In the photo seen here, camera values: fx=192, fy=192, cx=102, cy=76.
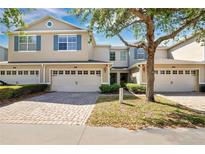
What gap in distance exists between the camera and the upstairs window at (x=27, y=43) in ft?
63.3

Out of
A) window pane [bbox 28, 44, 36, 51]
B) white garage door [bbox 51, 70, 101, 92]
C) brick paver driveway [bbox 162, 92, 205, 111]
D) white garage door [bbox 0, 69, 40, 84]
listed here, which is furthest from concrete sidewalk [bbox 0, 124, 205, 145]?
window pane [bbox 28, 44, 36, 51]

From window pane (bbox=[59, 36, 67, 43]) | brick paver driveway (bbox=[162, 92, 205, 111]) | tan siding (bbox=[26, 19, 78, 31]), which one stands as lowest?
brick paver driveway (bbox=[162, 92, 205, 111])

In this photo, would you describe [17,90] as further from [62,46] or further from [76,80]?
[62,46]

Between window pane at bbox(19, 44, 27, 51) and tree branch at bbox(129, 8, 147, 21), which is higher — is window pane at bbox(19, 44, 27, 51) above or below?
below

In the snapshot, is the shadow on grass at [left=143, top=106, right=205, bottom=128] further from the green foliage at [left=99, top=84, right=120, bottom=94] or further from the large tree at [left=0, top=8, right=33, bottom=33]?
the green foliage at [left=99, top=84, right=120, bottom=94]

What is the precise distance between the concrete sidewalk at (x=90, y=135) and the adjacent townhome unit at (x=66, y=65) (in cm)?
1240

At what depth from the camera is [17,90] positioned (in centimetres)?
1319

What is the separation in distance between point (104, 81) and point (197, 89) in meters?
9.07

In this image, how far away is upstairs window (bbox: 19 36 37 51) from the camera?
1928cm

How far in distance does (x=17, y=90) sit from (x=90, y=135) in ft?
31.5

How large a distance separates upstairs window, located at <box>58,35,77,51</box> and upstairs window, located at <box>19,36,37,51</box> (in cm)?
266

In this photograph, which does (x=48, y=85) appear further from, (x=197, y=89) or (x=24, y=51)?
(x=197, y=89)
